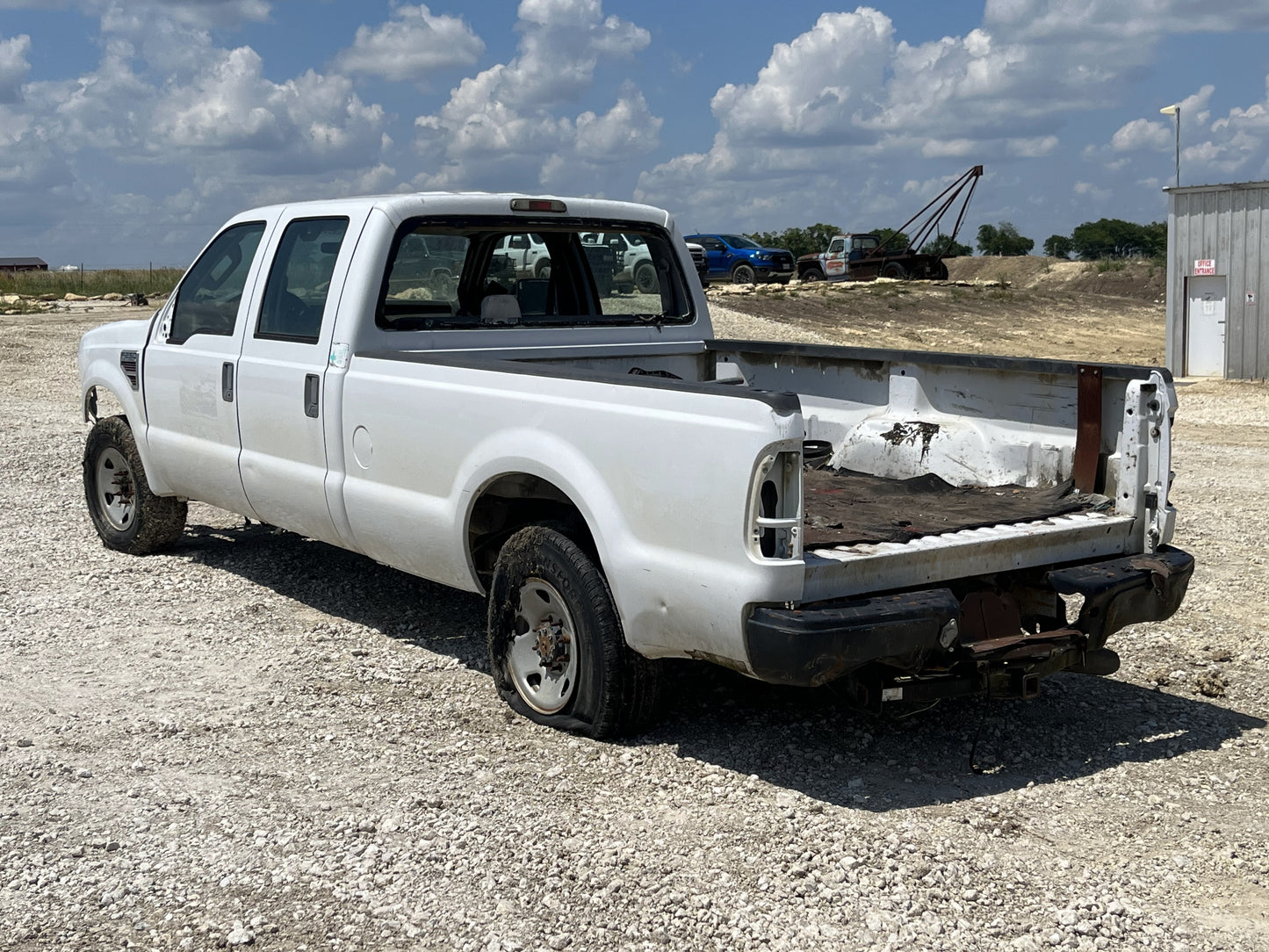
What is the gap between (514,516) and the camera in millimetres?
5754

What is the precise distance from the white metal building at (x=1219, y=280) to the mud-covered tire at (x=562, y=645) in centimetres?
1958

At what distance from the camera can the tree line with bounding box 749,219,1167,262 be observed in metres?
80.4

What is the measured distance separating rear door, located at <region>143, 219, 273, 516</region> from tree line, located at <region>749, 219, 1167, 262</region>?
69.2m

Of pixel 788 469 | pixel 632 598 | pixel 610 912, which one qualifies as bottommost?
pixel 610 912

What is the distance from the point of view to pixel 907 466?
639cm

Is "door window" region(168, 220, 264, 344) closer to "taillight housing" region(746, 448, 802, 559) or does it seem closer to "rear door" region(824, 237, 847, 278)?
"taillight housing" region(746, 448, 802, 559)

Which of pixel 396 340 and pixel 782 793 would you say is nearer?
pixel 782 793

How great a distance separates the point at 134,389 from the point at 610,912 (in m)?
5.19

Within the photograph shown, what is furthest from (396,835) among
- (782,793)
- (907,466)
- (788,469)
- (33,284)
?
(33,284)

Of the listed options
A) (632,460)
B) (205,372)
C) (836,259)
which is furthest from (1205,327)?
(836,259)

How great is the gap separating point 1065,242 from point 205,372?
9374cm

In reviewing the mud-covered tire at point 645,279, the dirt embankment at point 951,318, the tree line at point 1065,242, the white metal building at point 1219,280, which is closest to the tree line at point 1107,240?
the tree line at point 1065,242

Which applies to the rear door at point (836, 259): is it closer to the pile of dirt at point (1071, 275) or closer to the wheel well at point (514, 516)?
the pile of dirt at point (1071, 275)

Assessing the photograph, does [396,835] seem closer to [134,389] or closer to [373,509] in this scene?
[373,509]
